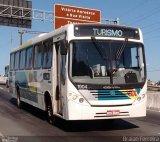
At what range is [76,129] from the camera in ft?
42.0

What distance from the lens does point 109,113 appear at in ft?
39.3

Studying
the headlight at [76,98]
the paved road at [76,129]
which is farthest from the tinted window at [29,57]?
the headlight at [76,98]

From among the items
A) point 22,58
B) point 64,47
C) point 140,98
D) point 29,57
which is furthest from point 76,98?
point 22,58

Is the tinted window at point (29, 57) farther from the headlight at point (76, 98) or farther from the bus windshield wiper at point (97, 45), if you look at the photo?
the headlight at point (76, 98)

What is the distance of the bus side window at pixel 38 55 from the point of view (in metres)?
15.2

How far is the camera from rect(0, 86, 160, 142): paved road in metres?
11.3

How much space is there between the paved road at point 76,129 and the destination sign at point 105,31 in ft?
9.11

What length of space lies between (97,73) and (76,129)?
74.6 inches

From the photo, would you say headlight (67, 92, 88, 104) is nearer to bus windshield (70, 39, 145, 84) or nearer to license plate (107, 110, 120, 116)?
bus windshield (70, 39, 145, 84)

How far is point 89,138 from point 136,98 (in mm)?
2115

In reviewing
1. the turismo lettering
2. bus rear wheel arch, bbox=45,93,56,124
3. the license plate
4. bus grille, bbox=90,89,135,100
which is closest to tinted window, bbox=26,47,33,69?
bus rear wheel arch, bbox=45,93,56,124

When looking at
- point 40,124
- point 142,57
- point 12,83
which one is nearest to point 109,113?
point 142,57

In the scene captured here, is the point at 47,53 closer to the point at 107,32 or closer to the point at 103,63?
the point at 107,32

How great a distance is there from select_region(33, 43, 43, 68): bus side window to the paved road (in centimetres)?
198
